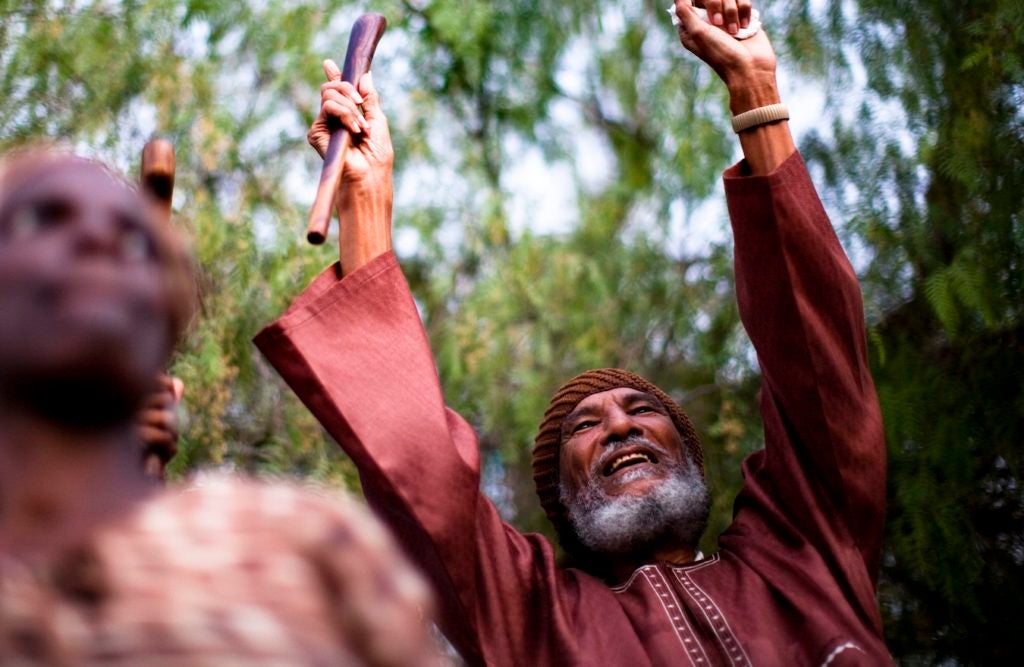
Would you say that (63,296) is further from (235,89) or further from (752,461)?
(235,89)

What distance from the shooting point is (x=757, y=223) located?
302 cm

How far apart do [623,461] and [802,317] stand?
638 mm

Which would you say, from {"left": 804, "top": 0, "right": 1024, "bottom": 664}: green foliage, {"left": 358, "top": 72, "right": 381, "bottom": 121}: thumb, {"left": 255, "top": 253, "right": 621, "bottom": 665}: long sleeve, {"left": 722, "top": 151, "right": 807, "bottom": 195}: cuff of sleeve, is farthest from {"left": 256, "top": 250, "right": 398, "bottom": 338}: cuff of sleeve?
{"left": 804, "top": 0, "right": 1024, "bottom": 664}: green foliage

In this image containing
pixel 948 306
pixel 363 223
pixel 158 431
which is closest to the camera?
pixel 158 431

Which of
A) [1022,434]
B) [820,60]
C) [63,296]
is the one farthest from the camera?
[820,60]

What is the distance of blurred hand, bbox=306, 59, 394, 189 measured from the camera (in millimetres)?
2861

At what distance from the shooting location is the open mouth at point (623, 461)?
11.3 ft

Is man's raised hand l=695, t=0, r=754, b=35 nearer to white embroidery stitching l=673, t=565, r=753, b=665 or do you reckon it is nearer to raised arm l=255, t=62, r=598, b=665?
raised arm l=255, t=62, r=598, b=665

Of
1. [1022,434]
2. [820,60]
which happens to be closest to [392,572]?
[1022,434]

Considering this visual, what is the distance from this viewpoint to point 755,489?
3.26m

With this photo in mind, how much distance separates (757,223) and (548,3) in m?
3.46

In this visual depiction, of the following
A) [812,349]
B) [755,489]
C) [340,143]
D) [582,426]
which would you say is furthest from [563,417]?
[340,143]

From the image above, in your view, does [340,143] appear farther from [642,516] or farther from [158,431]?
[642,516]

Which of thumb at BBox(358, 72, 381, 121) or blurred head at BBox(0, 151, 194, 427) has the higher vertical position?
thumb at BBox(358, 72, 381, 121)
